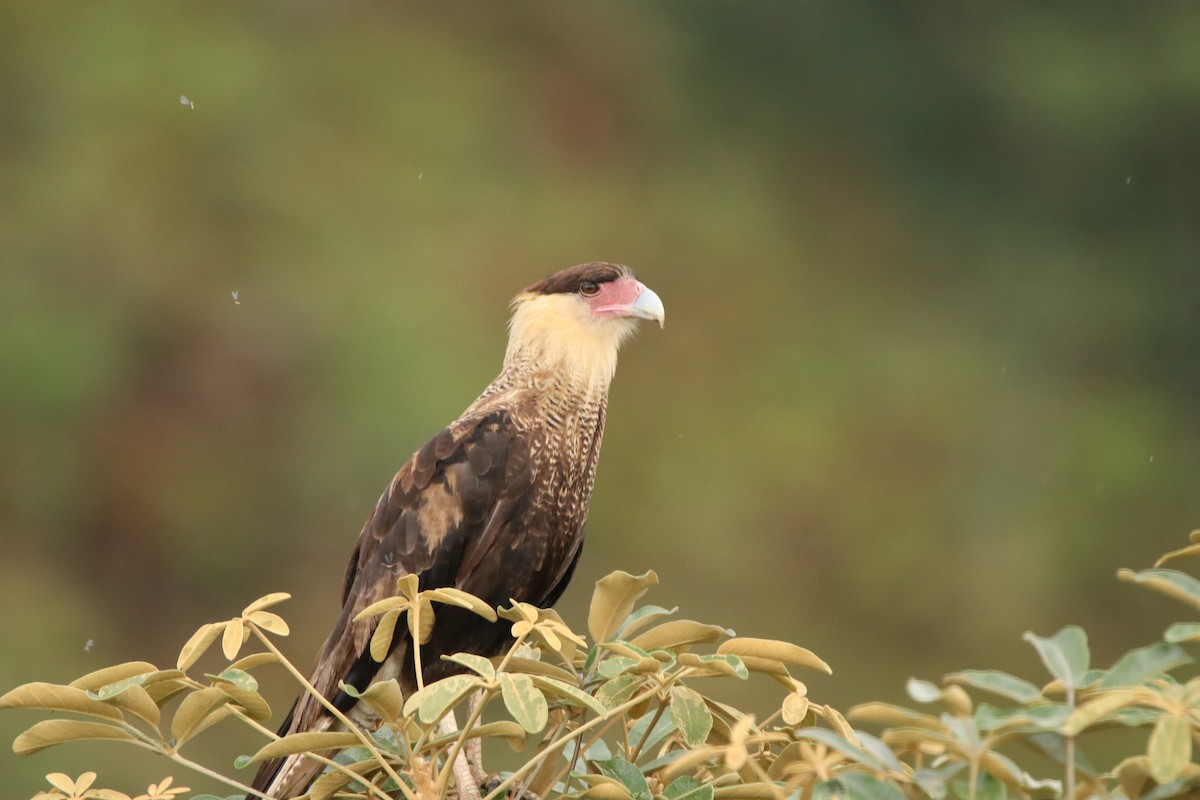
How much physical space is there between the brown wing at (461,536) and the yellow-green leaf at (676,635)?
3.29 ft

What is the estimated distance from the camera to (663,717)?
1.79 metres

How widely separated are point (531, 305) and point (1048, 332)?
6.59m

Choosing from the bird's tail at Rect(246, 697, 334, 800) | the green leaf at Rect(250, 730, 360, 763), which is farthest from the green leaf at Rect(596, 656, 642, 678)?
the bird's tail at Rect(246, 697, 334, 800)

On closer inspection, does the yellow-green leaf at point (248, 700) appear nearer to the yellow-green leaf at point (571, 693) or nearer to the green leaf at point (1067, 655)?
the yellow-green leaf at point (571, 693)

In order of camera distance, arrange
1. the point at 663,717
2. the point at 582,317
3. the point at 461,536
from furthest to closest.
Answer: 1. the point at 582,317
2. the point at 461,536
3. the point at 663,717

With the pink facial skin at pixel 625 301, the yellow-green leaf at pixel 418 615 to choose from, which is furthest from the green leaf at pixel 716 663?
the pink facial skin at pixel 625 301

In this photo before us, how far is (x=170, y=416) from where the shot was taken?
850 cm

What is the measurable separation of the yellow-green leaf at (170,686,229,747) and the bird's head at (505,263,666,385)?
4.78ft

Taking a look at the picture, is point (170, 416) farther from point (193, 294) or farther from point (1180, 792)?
point (1180, 792)

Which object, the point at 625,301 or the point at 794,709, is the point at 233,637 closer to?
the point at 794,709

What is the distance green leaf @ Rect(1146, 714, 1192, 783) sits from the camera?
1063 mm

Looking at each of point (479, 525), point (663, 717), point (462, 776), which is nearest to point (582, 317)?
point (479, 525)

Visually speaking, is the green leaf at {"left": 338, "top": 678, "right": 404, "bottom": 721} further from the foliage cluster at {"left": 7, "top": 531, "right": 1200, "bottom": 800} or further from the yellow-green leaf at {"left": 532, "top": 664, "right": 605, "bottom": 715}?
the yellow-green leaf at {"left": 532, "top": 664, "right": 605, "bottom": 715}

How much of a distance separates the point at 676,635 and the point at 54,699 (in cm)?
58
